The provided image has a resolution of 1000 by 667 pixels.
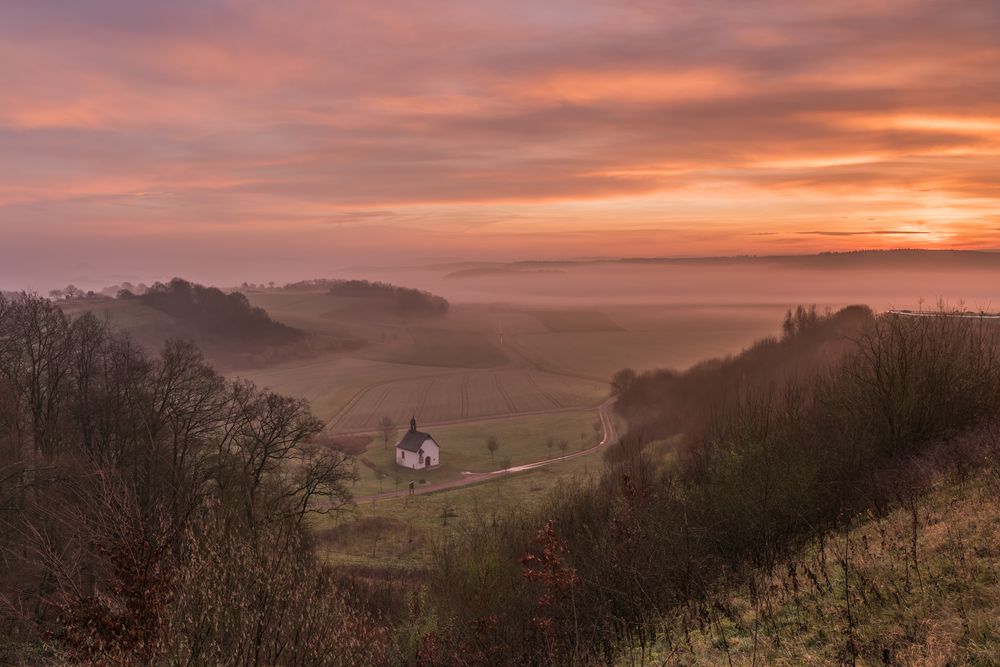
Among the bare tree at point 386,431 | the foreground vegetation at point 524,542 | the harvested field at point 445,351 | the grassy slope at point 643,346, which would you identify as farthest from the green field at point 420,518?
the harvested field at point 445,351

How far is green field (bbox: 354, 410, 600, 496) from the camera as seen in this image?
78688 millimetres

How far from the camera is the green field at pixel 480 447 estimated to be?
78688 mm

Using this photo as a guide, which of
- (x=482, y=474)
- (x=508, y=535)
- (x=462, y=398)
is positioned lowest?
(x=482, y=474)

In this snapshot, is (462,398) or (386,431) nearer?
(386,431)

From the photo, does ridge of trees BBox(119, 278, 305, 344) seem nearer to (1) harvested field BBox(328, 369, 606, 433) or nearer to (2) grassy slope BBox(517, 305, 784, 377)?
(1) harvested field BBox(328, 369, 606, 433)

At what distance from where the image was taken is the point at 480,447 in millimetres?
92438

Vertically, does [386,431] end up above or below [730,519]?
below

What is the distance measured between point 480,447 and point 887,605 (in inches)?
3284

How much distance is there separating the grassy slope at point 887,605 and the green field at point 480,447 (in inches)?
2509

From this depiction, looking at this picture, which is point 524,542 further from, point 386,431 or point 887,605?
point 386,431

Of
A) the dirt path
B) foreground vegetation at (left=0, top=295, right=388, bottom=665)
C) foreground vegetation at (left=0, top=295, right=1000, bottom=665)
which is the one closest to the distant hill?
the dirt path

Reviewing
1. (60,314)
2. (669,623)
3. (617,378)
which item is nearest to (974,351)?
(669,623)

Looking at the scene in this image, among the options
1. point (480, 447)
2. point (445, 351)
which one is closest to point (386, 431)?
point (480, 447)

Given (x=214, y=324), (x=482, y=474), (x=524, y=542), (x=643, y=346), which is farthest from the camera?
(x=643, y=346)
